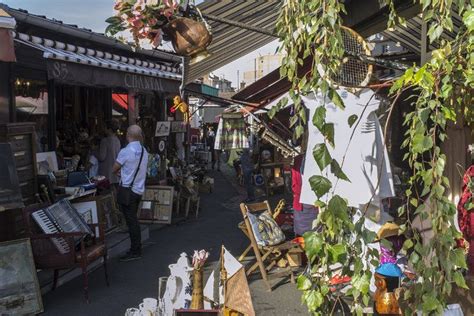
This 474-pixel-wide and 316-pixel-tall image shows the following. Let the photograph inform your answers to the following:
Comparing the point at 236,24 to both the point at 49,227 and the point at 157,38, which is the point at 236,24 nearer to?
the point at 157,38

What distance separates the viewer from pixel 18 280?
Result: 5023 mm

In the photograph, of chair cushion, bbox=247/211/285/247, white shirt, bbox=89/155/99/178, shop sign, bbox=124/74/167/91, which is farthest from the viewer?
white shirt, bbox=89/155/99/178

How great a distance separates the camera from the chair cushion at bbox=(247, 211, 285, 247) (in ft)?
20.7

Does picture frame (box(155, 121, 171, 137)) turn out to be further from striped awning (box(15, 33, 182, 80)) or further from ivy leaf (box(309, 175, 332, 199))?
ivy leaf (box(309, 175, 332, 199))

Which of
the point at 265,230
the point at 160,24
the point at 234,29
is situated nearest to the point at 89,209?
the point at 265,230

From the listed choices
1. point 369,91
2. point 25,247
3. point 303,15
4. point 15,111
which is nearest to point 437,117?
point 303,15

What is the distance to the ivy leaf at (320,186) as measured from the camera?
7.20ft

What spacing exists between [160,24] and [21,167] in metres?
3.10

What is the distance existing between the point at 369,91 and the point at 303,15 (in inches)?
70.8

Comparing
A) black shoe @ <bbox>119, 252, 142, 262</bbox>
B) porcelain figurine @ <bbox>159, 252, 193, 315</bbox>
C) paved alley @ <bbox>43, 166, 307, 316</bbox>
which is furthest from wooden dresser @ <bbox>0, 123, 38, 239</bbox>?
porcelain figurine @ <bbox>159, 252, 193, 315</bbox>

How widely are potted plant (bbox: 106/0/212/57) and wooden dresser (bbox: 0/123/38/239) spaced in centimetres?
256

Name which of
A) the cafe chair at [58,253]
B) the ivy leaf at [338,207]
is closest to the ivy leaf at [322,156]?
the ivy leaf at [338,207]

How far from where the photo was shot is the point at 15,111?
7.89m

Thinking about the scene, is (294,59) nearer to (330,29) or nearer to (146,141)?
(330,29)
